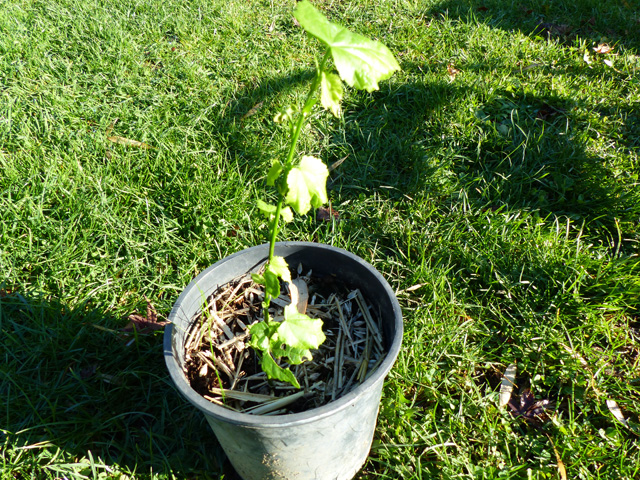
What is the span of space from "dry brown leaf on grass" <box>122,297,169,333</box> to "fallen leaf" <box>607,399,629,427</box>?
6.36ft

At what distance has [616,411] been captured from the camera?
1842mm

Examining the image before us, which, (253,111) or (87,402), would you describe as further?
(253,111)

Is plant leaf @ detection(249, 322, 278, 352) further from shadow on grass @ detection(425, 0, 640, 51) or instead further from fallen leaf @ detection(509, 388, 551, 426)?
shadow on grass @ detection(425, 0, 640, 51)

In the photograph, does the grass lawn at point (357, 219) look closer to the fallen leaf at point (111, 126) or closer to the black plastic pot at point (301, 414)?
the fallen leaf at point (111, 126)

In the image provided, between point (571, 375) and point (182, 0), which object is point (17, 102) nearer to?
point (182, 0)

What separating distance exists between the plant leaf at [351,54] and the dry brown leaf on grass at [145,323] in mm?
1593

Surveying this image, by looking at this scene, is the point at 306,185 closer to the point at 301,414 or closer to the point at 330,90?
the point at 330,90

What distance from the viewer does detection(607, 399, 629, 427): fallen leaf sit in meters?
1.81

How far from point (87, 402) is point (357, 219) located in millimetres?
1579

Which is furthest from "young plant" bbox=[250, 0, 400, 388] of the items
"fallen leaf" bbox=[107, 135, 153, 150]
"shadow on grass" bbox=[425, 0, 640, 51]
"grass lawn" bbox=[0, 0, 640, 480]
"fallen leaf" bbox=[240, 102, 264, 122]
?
"shadow on grass" bbox=[425, 0, 640, 51]

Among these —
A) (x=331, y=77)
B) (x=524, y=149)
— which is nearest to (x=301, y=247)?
(x=331, y=77)

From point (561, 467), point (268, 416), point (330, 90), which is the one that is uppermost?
point (330, 90)

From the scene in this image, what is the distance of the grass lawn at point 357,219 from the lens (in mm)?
1799

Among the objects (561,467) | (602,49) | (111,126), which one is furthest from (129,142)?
(602,49)
